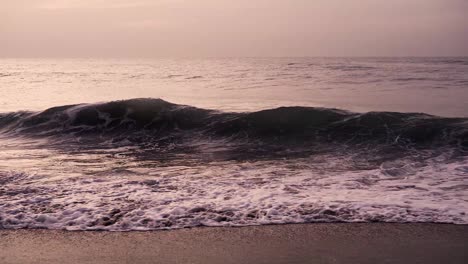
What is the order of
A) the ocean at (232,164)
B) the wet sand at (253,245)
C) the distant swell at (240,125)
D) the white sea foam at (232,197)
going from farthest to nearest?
the distant swell at (240,125) < the ocean at (232,164) < the white sea foam at (232,197) < the wet sand at (253,245)

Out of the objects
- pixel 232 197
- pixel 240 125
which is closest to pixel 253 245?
pixel 232 197

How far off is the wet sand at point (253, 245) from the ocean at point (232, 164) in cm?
29

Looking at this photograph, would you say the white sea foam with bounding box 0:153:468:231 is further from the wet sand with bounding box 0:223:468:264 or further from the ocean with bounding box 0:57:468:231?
the wet sand with bounding box 0:223:468:264

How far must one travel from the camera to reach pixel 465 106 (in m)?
17.7

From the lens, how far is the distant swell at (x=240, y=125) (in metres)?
13.1

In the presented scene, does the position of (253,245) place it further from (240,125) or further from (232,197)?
(240,125)

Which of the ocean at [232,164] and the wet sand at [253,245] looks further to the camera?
the ocean at [232,164]

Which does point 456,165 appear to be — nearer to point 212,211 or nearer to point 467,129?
point 467,129

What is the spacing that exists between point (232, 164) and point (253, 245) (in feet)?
16.4

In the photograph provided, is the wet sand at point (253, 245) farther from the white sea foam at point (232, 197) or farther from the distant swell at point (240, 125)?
the distant swell at point (240, 125)

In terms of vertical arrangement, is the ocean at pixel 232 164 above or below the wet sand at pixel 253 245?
below

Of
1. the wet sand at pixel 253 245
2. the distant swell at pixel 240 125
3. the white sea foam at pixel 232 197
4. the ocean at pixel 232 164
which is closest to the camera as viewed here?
the wet sand at pixel 253 245

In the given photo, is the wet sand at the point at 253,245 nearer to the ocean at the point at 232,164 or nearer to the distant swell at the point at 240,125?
the ocean at the point at 232,164

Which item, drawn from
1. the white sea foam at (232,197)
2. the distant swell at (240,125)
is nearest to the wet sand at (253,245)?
Result: the white sea foam at (232,197)
